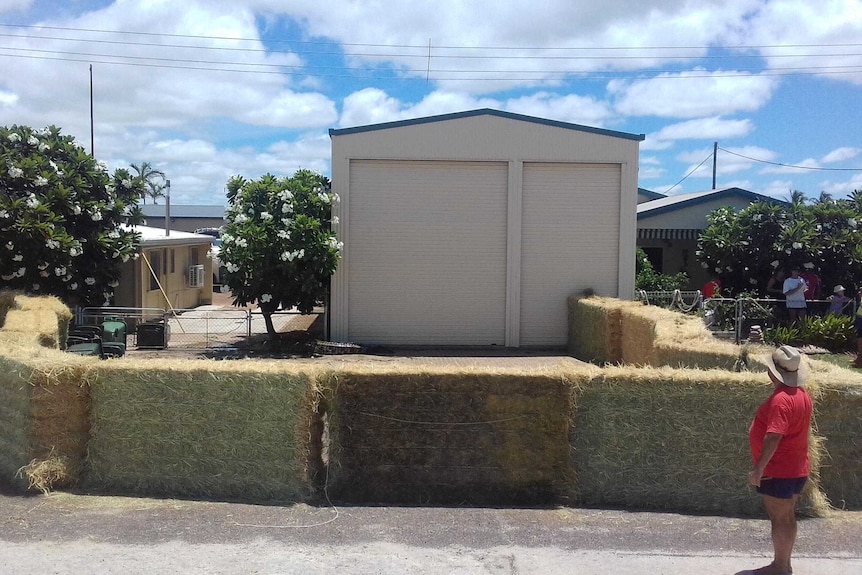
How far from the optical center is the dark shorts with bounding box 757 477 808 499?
459 cm

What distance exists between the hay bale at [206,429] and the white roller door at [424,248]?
37.9 feet

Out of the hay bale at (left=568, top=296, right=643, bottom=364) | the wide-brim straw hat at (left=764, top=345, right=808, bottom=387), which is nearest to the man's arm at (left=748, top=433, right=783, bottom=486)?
the wide-brim straw hat at (left=764, top=345, right=808, bottom=387)

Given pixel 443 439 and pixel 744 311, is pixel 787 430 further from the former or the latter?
pixel 744 311

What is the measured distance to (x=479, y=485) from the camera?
6.12 meters

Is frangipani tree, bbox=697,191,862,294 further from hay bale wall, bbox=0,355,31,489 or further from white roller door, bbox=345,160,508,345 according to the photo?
hay bale wall, bbox=0,355,31,489

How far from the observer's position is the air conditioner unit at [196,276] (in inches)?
944

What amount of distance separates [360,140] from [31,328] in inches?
372

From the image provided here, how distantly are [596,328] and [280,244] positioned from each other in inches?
256

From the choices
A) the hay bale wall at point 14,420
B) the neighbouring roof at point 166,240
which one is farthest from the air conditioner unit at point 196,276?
the hay bale wall at point 14,420

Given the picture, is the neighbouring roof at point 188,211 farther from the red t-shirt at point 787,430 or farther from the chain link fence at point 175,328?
the red t-shirt at point 787,430

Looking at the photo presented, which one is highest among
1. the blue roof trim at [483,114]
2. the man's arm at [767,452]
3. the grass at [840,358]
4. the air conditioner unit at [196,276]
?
the blue roof trim at [483,114]

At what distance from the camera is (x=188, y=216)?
80312 millimetres

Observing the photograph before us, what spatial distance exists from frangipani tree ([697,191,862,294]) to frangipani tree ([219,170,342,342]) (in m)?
9.88

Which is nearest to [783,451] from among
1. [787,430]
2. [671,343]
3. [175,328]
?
A: [787,430]
